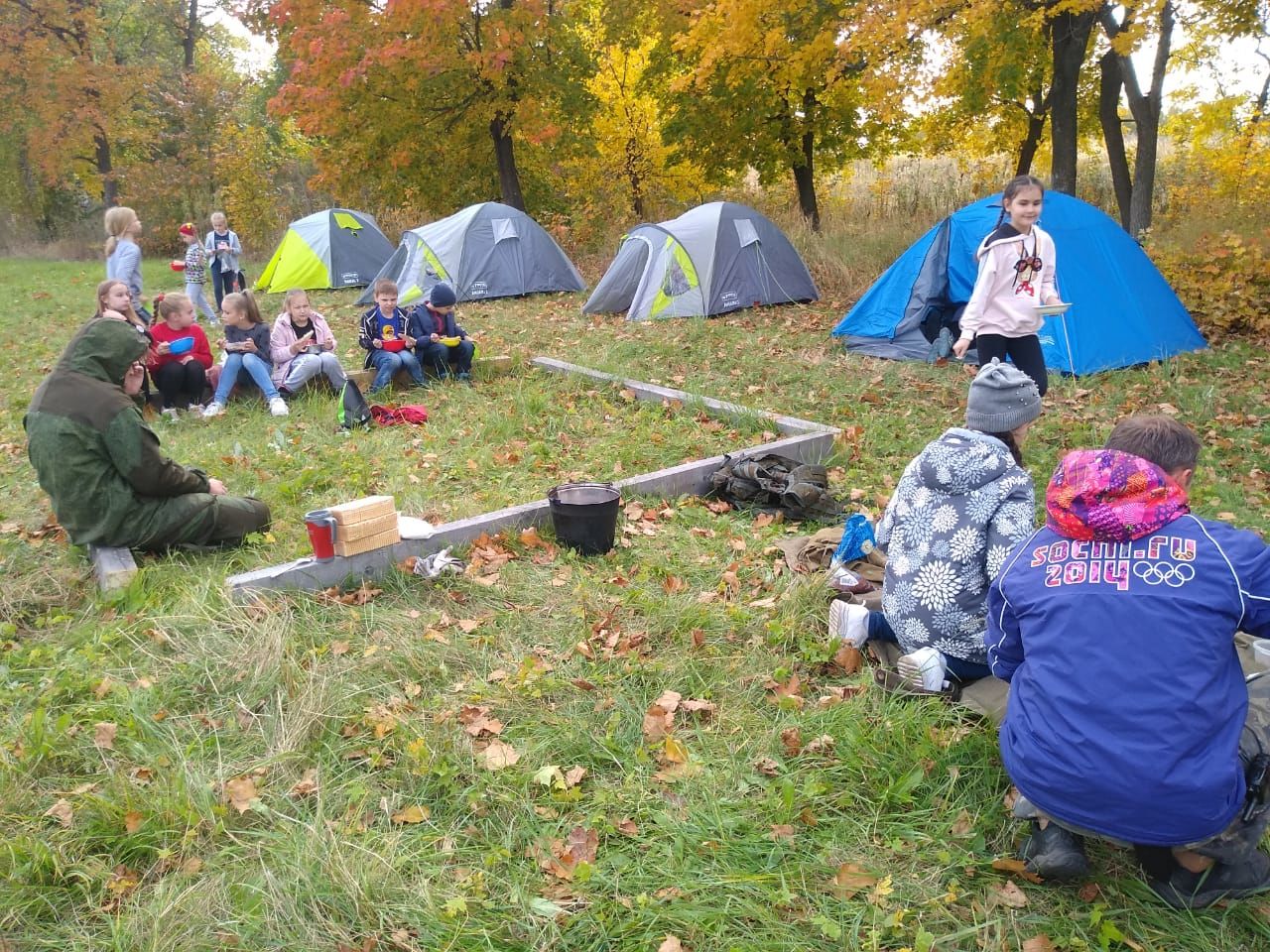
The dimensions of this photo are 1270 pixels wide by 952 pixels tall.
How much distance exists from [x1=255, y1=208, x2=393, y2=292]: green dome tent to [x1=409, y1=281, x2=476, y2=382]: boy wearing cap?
8078mm

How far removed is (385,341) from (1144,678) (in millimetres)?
6917

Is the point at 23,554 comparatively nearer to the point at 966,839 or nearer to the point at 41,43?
the point at 966,839

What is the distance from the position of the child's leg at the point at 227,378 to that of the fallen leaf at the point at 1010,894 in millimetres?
6747

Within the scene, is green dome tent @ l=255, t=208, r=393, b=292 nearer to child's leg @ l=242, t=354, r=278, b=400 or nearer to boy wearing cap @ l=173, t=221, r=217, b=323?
boy wearing cap @ l=173, t=221, r=217, b=323

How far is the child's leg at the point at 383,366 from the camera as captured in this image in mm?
7863

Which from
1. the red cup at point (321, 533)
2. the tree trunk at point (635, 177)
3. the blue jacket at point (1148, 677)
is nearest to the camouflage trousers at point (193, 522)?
the red cup at point (321, 533)

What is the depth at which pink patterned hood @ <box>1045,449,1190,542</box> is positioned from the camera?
229 centimetres

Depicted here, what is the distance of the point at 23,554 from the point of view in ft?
15.1

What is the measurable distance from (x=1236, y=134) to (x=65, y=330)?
1747 centimetres

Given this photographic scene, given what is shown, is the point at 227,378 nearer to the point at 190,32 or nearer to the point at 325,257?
the point at 325,257

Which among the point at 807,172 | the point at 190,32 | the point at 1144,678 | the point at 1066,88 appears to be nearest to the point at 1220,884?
the point at 1144,678

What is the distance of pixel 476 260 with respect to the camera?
14031 mm

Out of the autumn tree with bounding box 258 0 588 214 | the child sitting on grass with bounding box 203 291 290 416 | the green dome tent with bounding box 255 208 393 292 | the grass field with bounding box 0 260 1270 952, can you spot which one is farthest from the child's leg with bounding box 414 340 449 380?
the autumn tree with bounding box 258 0 588 214

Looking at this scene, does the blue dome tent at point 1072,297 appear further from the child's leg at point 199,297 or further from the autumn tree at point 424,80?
the autumn tree at point 424,80
